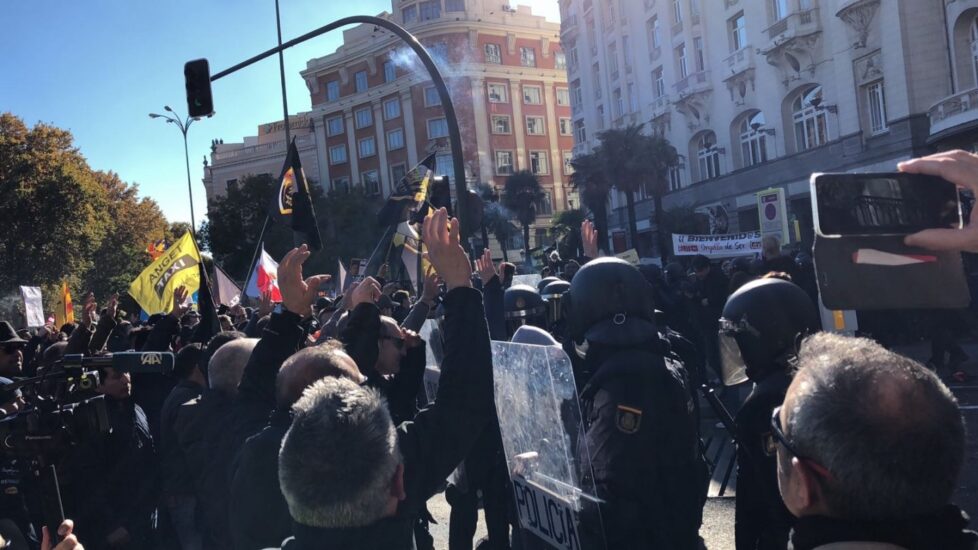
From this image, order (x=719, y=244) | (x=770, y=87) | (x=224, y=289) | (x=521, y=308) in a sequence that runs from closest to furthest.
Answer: (x=521, y=308), (x=224, y=289), (x=719, y=244), (x=770, y=87)

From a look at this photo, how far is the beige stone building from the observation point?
25.0m

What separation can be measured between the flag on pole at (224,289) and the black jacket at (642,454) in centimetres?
1101

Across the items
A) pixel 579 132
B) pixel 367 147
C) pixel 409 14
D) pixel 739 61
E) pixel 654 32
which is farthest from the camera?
pixel 367 147

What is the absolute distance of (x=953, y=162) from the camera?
1.73 m

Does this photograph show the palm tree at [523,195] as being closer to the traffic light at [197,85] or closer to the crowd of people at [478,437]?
the traffic light at [197,85]

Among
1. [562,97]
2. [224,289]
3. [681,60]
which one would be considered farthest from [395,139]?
[224,289]

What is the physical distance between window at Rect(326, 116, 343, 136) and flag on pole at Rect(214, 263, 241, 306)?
59.6m

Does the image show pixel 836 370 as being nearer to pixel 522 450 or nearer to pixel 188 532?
pixel 522 450

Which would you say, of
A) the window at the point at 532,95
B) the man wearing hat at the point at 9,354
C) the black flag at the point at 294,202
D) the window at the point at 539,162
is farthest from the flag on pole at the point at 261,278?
the window at the point at 532,95

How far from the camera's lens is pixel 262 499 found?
2.71 m

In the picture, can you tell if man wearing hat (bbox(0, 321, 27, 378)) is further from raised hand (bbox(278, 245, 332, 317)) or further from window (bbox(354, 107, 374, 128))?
window (bbox(354, 107, 374, 128))

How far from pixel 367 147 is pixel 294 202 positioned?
61497 millimetres

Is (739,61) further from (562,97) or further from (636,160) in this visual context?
(562,97)

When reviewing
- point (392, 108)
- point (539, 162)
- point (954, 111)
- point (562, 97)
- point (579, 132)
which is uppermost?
point (562, 97)
